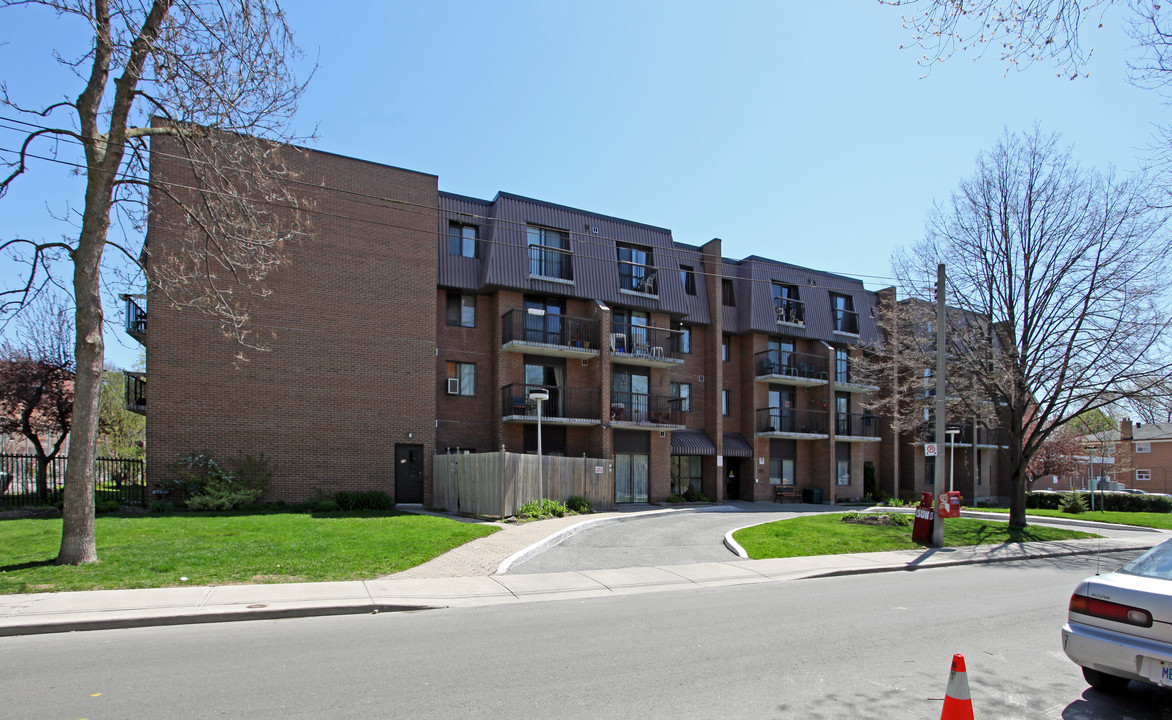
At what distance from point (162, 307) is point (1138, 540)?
29.2 m

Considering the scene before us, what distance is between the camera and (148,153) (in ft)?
41.5

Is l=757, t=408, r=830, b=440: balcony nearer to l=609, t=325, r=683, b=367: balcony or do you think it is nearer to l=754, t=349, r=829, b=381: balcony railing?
l=754, t=349, r=829, b=381: balcony railing

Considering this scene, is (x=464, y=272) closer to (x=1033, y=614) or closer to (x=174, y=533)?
(x=174, y=533)

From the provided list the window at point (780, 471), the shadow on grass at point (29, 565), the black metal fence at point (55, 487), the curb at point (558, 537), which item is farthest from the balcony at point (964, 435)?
the shadow on grass at point (29, 565)

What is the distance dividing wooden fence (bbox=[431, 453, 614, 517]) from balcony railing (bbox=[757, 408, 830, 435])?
422 inches

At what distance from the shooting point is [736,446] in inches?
1273

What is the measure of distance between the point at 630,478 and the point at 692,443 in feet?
11.1

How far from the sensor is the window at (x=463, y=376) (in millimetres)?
26031

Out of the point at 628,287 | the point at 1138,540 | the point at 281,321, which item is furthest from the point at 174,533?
the point at 1138,540

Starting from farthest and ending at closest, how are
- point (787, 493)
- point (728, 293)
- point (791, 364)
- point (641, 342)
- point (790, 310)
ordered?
1. point (790, 310)
2. point (728, 293)
3. point (787, 493)
4. point (791, 364)
5. point (641, 342)

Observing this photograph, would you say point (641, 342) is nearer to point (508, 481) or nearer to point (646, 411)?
point (646, 411)

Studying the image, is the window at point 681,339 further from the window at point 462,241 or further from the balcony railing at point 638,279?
the window at point 462,241

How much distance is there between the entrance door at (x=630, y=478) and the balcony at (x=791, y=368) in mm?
7503

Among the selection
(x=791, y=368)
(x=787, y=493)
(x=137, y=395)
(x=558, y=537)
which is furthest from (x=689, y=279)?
(x=137, y=395)
